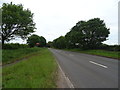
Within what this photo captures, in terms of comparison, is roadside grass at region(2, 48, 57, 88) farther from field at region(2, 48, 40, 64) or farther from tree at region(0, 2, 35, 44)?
tree at region(0, 2, 35, 44)

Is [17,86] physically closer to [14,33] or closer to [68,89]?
[68,89]

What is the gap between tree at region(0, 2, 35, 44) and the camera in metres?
29.5

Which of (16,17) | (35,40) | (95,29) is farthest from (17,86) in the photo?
(35,40)

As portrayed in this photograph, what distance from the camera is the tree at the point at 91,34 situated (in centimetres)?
4391

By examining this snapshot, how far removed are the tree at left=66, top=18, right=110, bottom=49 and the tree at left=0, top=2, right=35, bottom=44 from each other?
1783 cm

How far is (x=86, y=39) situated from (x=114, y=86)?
134ft

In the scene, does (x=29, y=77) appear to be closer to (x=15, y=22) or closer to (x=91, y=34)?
(x=15, y=22)

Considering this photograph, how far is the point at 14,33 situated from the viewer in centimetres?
3319

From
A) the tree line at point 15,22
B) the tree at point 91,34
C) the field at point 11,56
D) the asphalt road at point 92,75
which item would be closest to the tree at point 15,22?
the tree line at point 15,22

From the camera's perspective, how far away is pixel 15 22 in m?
30.1

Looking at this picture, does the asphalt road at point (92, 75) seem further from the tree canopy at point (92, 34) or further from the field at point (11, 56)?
the tree canopy at point (92, 34)

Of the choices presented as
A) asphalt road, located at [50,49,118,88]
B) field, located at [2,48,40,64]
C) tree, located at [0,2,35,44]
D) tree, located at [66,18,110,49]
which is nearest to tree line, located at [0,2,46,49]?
tree, located at [0,2,35,44]

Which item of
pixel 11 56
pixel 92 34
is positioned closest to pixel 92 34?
pixel 92 34

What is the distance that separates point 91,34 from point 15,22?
25.1 metres
